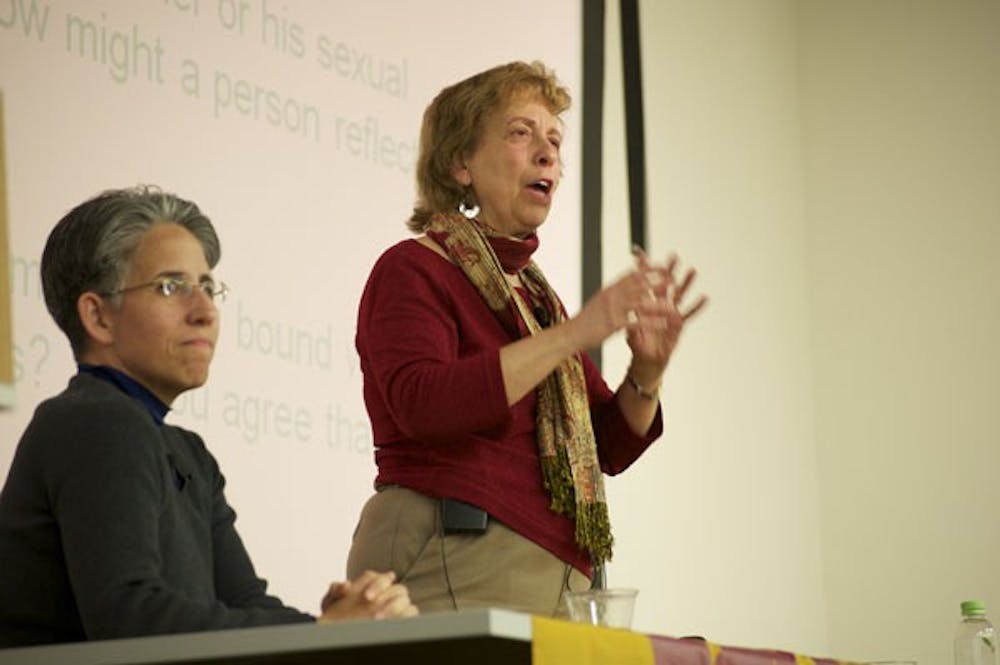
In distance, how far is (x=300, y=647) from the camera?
153cm

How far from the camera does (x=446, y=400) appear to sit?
2203 millimetres

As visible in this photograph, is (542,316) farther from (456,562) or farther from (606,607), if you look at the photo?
(606,607)

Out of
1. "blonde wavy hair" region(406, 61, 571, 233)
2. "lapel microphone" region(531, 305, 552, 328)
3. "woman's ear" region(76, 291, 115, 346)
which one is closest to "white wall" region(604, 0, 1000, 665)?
"blonde wavy hair" region(406, 61, 571, 233)

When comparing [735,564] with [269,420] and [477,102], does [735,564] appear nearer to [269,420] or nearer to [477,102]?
[269,420]

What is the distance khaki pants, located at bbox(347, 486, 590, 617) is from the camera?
2271mm

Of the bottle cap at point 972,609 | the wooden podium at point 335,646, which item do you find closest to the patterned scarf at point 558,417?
the wooden podium at point 335,646

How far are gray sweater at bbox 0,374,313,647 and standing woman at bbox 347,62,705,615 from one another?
45 cm

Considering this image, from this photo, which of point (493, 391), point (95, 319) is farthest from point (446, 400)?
A: point (95, 319)

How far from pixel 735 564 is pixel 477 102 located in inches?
122

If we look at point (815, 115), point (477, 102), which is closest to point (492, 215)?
point (477, 102)

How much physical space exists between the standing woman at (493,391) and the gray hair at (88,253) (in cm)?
44

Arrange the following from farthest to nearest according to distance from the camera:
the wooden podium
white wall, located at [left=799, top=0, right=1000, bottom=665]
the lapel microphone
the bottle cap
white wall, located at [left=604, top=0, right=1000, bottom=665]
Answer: white wall, located at [left=799, top=0, right=1000, bottom=665] → white wall, located at [left=604, top=0, right=1000, bottom=665] → the bottle cap → the lapel microphone → the wooden podium

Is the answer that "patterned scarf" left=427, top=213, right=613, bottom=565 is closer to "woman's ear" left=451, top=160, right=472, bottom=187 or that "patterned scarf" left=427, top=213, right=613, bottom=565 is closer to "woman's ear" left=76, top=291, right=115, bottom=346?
"woman's ear" left=451, top=160, right=472, bottom=187

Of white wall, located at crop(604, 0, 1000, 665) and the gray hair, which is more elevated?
white wall, located at crop(604, 0, 1000, 665)
